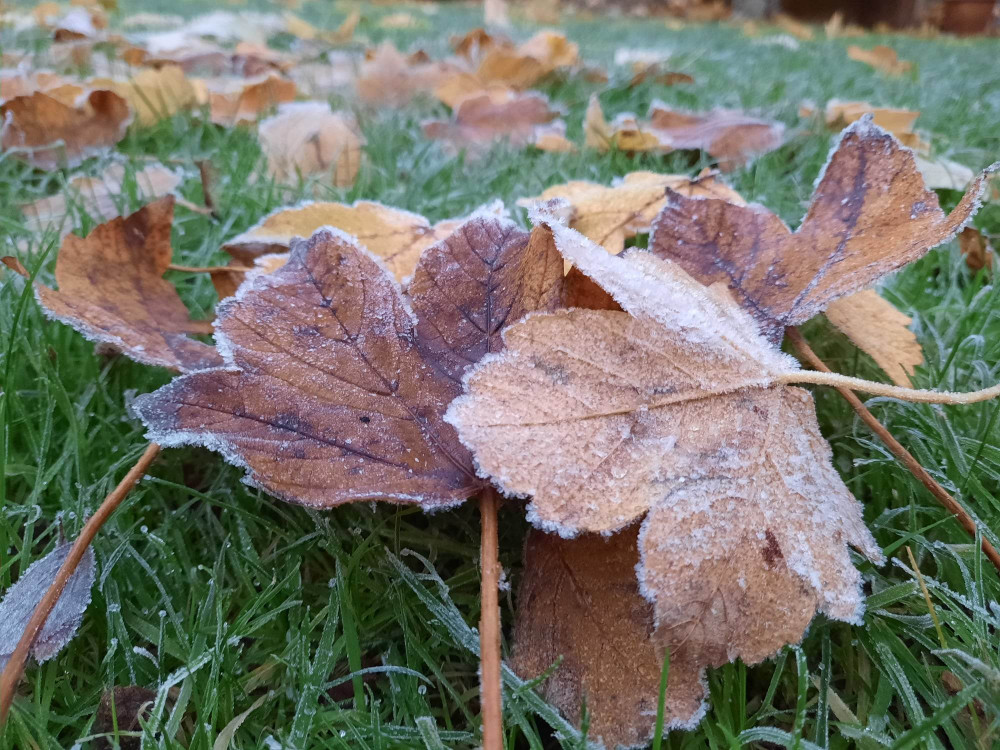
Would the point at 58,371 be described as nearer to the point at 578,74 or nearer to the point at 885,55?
the point at 578,74

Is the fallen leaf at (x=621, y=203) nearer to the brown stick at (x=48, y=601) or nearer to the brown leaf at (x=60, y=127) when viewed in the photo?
the brown stick at (x=48, y=601)

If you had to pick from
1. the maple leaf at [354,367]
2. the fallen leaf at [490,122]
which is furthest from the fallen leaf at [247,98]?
the maple leaf at [354,367]

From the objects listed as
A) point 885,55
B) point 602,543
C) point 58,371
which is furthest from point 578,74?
point 602,543

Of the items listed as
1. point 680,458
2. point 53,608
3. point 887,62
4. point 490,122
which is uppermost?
point 680,458

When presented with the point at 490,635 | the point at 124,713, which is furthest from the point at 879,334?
the point at 124,713

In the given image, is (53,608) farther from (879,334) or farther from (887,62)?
(887,62)
